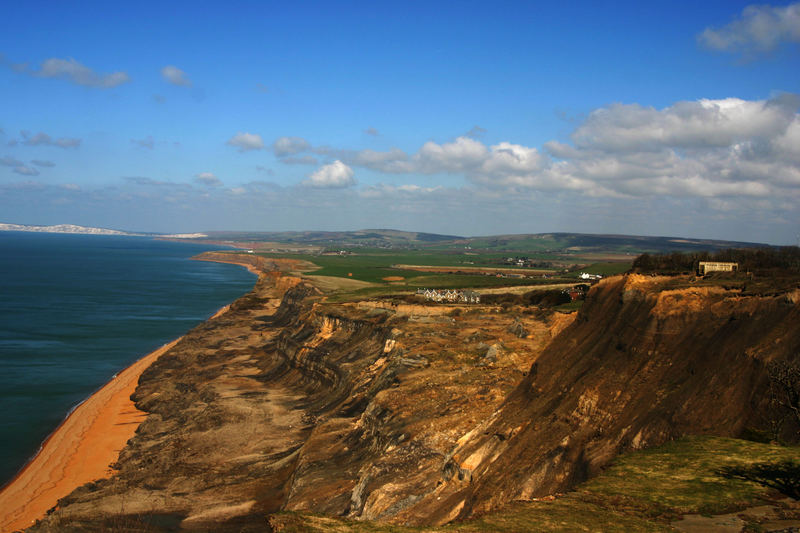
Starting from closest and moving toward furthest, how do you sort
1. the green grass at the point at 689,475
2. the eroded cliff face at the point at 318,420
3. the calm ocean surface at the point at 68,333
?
the green grass at the point at 689,475 → the eroded cliff face at the point at 318,420 → the calm ocean surface at the point at 68,333

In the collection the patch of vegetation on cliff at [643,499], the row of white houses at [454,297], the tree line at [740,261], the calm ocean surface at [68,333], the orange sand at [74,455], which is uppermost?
the tree line at [740,261]

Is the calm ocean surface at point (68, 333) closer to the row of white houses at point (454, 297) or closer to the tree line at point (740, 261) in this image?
the row of white houses at point (454, 297)

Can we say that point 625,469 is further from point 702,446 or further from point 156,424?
point 156,424

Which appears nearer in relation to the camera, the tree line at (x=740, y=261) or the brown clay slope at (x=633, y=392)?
the brown clay slope at (x=633, y=392)

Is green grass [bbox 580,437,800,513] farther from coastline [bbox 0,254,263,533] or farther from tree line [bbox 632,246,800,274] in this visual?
coastline [bbox 0,254,263,533]

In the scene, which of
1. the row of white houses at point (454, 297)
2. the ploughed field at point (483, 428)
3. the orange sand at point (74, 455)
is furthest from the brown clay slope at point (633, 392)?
the row of white houses at point (454, 297)

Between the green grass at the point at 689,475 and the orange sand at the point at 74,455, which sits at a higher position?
the green grass at the point at 689,475

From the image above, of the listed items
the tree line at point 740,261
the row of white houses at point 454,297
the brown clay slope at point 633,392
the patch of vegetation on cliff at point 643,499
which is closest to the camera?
the patch of vegetation on cliff at point 643,499

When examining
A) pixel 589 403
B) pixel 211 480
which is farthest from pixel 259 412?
pixel 589 403
